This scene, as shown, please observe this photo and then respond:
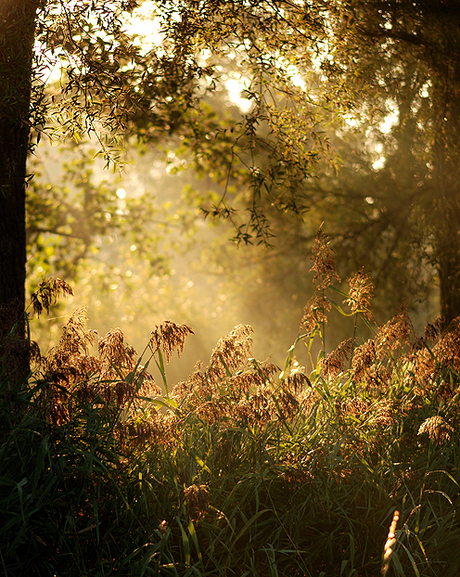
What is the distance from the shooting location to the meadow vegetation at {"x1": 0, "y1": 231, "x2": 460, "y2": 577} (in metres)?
3.18

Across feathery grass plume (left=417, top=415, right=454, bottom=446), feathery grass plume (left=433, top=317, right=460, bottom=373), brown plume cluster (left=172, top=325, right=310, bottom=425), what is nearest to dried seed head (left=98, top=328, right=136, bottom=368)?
brown plume cluster (left=172, top=325, right=310, bottom=425)

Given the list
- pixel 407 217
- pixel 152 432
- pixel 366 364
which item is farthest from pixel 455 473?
pixel 407 217

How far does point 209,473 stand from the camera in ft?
12.5

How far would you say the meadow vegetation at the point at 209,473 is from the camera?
3176 mm

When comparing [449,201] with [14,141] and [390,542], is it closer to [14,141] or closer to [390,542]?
[14,141]

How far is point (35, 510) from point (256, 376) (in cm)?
171

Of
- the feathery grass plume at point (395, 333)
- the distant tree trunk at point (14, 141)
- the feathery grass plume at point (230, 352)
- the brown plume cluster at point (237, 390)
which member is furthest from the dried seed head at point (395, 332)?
the distant tree trunk at point (14, 141)

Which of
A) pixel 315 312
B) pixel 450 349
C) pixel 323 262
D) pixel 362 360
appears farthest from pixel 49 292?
pixel 450 349

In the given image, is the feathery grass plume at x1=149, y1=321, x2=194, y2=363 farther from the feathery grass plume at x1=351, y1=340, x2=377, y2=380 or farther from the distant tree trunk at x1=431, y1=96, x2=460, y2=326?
the distant tree trunk at x1=431, y1=96, x2=460, y2=326

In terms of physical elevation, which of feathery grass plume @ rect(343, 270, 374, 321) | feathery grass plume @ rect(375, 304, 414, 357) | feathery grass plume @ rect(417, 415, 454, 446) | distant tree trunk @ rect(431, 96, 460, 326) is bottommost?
feathery grass plume @ rect(417, 415, 454, 446)

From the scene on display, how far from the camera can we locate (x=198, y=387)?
417 centimetres

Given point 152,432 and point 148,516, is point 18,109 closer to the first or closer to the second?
point 152,432

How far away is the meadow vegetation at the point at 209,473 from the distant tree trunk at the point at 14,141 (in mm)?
535

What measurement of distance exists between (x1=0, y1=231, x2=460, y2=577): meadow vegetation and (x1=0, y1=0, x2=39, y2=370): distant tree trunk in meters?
0.54
